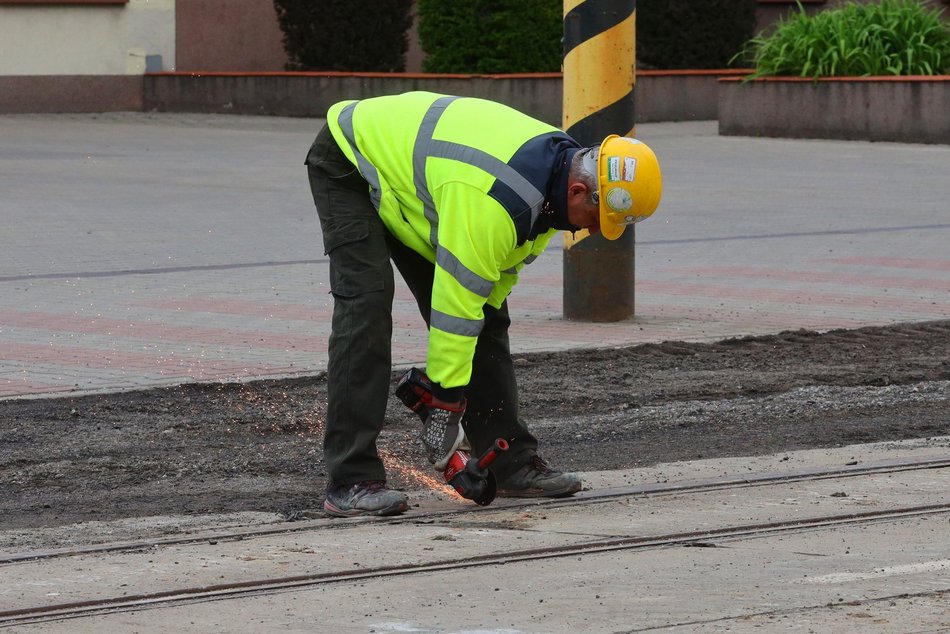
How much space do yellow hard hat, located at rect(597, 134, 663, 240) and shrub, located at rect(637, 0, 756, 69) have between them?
21299mm

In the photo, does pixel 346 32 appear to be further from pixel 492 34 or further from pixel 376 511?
pixel 376 511

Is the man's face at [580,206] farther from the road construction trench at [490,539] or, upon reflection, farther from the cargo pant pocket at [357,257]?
the road construction trench at [490,539]

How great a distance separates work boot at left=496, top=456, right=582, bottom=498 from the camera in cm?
591

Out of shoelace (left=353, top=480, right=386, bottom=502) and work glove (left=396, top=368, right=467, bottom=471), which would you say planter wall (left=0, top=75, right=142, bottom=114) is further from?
work glove (left=396, top=368, right=467, bottom=471)

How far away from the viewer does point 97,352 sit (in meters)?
8.56

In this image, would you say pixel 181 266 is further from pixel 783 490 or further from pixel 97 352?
pixel 783 490

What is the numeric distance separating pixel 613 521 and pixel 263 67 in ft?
76.5

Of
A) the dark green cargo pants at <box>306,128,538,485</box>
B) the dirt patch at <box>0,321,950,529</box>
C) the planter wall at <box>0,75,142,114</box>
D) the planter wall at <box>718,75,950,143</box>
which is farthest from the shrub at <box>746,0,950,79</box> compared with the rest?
the dark green cargo pants at <box>306,128,538,485</box>

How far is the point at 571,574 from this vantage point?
4.88m

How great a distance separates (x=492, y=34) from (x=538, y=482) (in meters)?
20.2

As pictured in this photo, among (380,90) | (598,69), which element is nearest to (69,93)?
(380,90)

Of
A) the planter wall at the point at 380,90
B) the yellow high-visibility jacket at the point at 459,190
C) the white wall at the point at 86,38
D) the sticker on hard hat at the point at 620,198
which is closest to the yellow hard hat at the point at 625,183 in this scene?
the sticker on hard hat at the point at 620,198

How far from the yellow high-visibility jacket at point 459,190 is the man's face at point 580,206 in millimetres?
30

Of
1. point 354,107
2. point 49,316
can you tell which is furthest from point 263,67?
point 354,107
